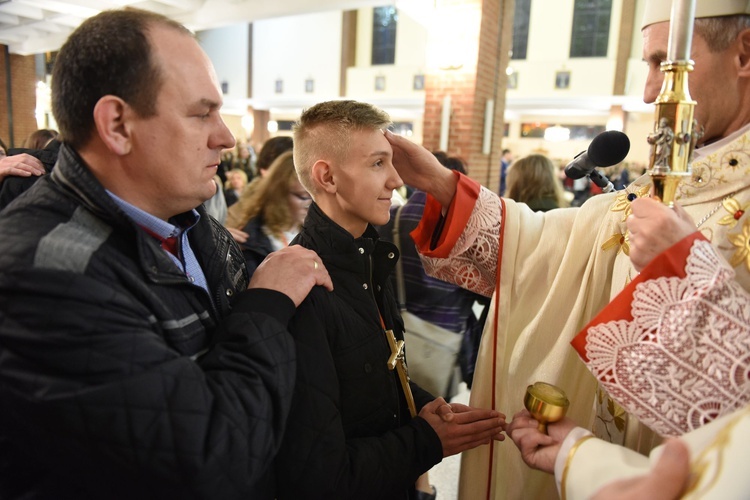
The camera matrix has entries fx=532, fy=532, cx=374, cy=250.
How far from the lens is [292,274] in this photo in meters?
1.14

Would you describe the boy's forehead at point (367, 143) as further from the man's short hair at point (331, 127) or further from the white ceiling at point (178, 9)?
the white ceiling at point (178, 9)

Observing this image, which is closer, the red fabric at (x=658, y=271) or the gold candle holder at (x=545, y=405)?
the red fabric at (x=658, y=271)

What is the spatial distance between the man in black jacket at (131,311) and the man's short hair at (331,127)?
51 cm

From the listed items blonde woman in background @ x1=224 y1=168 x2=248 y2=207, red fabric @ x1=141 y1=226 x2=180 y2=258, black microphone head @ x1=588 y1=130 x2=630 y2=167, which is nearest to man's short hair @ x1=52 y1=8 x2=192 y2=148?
red fabric @ x1=141 y1=226 x2=180 y2=258

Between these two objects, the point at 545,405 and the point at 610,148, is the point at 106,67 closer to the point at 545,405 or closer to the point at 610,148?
the point at 545,405

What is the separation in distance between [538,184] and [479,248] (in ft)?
7.27

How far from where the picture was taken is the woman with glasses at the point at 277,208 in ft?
9.12

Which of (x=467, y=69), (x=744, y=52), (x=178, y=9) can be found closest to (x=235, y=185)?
(x=467, y=69)

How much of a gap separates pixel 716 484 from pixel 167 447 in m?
0.83

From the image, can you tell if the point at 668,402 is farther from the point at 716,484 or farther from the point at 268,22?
the point at 268,22

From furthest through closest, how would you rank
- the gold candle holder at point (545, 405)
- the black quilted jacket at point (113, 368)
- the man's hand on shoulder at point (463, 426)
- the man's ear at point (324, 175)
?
the man's ear at point (324, 175) → the man's hand on shoulder at point (463, 426) → the gold candle holder at point (545, 405) → the black quilted jacket at point (113, 368)

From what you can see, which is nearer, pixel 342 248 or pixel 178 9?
pixel 342 248

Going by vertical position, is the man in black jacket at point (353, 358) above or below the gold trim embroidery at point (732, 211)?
below

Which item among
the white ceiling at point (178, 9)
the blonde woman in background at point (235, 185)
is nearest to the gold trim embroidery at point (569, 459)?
the blonde woman in background at point (235, 185)
